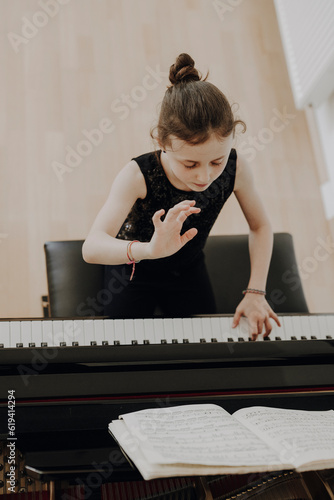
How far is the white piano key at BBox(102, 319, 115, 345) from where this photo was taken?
1.42 meters

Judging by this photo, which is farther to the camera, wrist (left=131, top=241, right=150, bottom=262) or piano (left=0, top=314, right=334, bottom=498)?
wrist (left=131, top=241, right=150, bottom=262)

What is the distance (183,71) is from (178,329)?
2.50 feet

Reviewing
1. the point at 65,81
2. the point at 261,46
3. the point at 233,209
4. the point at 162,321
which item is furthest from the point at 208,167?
the point at 261,46

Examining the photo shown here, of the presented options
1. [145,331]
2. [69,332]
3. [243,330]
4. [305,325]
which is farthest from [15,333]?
[305,325]

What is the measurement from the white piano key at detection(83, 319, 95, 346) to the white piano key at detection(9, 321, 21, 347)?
0.18 m

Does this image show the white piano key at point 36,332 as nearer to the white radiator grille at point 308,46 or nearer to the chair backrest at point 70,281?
the chair backrest at point 70,281

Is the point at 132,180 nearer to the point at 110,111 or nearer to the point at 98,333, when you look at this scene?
the point at 98,333

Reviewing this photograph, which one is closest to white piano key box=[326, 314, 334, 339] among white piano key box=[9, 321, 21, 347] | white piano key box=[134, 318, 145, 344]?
white piano key box=[134, 318, 145, 344]

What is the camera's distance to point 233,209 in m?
3.00

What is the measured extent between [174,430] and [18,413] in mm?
450

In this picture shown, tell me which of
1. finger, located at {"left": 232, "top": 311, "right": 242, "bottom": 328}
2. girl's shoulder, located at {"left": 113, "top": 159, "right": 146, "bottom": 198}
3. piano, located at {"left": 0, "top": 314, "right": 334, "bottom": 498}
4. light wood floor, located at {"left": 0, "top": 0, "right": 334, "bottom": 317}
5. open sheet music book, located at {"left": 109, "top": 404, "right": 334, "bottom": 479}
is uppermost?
light wood floor, located at {"left": 0, "top": 0, "right": 334, "bottom": 317}

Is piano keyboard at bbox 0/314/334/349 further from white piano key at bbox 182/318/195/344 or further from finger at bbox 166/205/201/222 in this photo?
finger at bbox 166/205/201/222

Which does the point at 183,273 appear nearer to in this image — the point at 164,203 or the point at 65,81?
the point at 164,203

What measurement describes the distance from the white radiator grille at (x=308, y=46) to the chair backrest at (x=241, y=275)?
1523 millimetres
